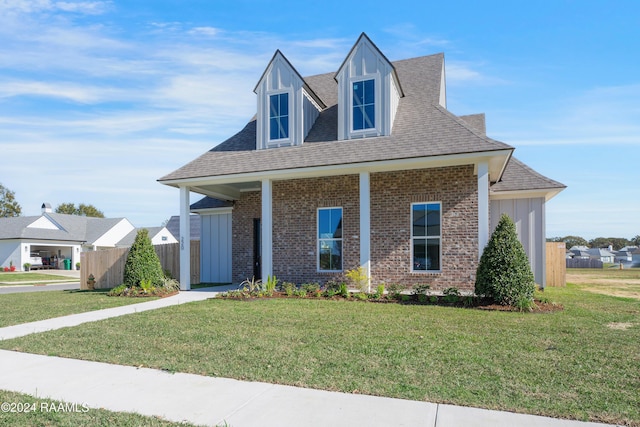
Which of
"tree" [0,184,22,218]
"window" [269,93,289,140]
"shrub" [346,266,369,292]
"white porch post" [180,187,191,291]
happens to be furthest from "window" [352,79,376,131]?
"tree" [0,184,22,218]

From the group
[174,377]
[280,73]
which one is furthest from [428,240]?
[174,377]

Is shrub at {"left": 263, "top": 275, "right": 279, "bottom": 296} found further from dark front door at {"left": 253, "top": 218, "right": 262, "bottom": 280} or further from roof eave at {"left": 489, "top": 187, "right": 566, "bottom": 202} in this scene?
roof eave at {"left": 489, "top": 187, "right": 566, "bottom": 202}

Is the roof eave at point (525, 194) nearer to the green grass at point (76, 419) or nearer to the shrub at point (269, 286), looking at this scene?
the shrub at point (269, 286)

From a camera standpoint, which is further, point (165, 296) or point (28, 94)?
point (28, 94)

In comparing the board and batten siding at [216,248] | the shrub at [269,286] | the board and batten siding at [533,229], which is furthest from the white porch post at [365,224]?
the board and batten siding at [216,248]

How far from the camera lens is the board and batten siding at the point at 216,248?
17.7m

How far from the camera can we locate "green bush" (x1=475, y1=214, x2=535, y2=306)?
9695mm

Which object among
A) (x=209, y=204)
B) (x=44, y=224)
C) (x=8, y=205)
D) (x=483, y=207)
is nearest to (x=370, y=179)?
(x=483, y=207)

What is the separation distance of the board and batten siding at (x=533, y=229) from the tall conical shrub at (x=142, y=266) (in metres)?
12.5

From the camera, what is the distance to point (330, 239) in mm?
14133

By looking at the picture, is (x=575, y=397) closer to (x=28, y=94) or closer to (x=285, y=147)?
(x=285, y=147)

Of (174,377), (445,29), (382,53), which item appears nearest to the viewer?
(174,377)

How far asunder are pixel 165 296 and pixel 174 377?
28.2 feet

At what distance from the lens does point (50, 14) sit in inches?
396
